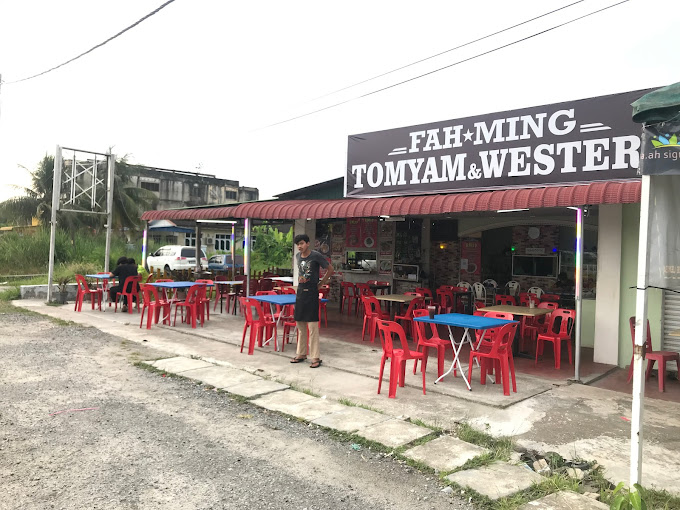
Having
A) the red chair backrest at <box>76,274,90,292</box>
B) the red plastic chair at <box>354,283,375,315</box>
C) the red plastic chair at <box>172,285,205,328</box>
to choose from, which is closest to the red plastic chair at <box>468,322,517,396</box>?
the red plastic chair at <box>354,283,375,315</box>

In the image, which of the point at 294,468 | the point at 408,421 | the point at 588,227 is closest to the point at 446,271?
the point at 588,227

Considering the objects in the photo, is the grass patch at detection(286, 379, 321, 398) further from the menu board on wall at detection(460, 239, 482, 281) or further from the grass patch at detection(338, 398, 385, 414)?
the menu board on wall at detection(460, 239, 482, 281)

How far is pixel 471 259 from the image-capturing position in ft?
43.4

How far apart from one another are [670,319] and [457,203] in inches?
131

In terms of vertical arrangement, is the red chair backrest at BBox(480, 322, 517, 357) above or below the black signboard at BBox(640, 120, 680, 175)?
below

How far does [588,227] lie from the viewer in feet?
32.0

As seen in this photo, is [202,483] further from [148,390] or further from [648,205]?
[648,205]

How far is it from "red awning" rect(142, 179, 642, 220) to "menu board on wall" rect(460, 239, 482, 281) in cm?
468

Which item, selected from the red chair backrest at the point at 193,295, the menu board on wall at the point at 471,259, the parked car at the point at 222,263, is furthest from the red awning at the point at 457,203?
the parked car at the point at 222,263

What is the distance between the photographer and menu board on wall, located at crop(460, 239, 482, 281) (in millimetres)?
13148

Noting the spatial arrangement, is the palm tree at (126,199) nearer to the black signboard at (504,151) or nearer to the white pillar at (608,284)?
the black signboard at (504,151)

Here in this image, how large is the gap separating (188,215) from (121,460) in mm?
9827

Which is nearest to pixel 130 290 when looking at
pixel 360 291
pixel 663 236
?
pixel 360 291

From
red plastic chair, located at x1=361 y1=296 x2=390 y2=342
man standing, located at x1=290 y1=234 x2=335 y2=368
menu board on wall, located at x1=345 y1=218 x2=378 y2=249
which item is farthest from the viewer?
menu board on wall, located at x1=345 y1=218 x2=378 y2=249
